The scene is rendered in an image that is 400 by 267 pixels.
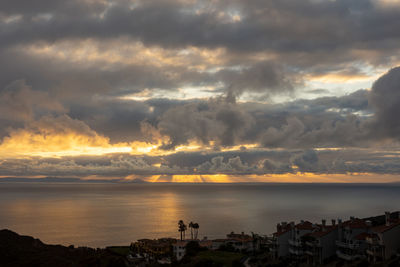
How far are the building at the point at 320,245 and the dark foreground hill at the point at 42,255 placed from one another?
1490 inches

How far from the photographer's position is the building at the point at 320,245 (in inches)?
2857

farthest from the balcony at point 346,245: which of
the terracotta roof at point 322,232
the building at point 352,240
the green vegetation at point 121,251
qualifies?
the green vegetation at point 121,251

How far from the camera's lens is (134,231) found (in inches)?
6821

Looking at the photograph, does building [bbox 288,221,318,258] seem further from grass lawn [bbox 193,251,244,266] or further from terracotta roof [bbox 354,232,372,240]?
grass lawn [bbox 193,251,244,266]

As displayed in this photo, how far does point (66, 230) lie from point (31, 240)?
212 feet

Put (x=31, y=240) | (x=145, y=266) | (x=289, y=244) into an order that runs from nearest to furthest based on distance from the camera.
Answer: (x=289, y=244)
(x=145, y=266)
(x=31, y=240)

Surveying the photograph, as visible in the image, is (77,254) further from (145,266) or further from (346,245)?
(346,245)

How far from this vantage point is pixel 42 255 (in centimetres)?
9606

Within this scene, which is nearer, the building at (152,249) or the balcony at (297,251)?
the balcony at (297,251)

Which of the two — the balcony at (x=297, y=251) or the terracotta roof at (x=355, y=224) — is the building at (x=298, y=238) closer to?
the balcony at (x=297, y=251)

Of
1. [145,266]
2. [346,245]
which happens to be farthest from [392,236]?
[145,266]

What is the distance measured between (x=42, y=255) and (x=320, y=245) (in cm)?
6434

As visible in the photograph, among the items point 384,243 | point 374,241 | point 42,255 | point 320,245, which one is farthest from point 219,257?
point 42,255

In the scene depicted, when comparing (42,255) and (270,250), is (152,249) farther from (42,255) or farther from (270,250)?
(270,250)
